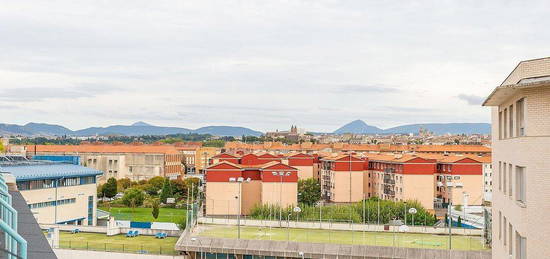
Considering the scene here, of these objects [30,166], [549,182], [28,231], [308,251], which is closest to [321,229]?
[308,251]

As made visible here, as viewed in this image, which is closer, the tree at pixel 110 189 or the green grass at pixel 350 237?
the green grass at pixel 350 237

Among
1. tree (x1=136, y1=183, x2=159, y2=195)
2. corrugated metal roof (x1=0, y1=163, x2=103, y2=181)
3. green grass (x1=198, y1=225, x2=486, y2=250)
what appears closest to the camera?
green grass (x1=198, y1=225, x2=486, y2=250)

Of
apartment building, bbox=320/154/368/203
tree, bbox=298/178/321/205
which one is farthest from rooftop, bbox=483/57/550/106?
tree, bbox=298/178/321/205

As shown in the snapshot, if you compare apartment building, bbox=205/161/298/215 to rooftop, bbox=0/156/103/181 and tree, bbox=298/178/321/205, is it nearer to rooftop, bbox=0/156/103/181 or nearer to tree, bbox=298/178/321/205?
rooftop, bbox=0/156/103/181

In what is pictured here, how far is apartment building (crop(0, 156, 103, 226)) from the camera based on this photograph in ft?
136

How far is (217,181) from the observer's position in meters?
49.8

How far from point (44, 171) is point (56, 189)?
4.62ft

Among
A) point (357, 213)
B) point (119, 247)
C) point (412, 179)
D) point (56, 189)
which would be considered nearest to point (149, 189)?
point (412, 179)

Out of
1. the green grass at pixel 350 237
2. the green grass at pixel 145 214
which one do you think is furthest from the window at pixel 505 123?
the green grass at pixel 145 214

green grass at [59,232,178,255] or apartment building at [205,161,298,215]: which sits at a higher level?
apartment building at [205,161,298,215]

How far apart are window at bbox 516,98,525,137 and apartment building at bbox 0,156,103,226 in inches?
1324

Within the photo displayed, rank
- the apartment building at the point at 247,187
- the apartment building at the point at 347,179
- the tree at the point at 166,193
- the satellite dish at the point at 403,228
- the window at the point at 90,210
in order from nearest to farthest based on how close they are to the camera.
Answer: the satellite dish at the point at 403,228, the window at the point at 90,210, the apartment building at the point at 247,187, the apartment building at the point at 347,179, the tree at the point at 166,193

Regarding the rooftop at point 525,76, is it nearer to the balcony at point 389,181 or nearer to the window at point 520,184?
the window at point 520,184

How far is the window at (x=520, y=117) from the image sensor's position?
11.0 meters
